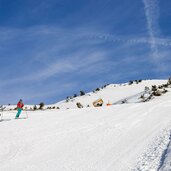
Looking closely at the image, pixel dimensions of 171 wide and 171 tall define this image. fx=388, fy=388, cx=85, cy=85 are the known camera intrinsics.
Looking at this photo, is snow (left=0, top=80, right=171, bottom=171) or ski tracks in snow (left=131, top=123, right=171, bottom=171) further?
snow (left=0, top=80, right=171, bottom=171)

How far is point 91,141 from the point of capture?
61.4 ft

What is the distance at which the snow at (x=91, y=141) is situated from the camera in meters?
14.4

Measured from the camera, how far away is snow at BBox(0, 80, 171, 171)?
47.3 feet

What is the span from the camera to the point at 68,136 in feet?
66.4

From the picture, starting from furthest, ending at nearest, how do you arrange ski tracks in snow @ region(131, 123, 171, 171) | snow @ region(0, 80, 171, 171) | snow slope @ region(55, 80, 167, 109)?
snow slope @ region(55, 80, 167, 109) → snow @ region(0, 80, 171, 171) → ski tracks in snow @ region(131, 123, 171, 171)

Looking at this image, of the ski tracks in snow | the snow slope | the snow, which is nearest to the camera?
the ski tracks in snow

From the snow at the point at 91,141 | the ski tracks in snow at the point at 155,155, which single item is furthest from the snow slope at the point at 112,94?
the ski tracks in snow at the point at 155,155

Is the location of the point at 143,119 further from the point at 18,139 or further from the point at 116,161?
the point at 116,161

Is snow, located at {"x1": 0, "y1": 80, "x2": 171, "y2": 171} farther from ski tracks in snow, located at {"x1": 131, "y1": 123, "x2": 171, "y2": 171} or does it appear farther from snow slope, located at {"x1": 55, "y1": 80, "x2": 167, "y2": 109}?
snow slope, located at {"x1": 55, "y1": 80, "x2": 167, "y2": 109}

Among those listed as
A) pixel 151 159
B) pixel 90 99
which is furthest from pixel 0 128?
pixel 90 99

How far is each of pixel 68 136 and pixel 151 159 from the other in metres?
7.30

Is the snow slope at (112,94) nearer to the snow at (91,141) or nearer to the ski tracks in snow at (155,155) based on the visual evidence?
the snow at (91,141)

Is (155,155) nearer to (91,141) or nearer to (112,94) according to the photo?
(91,141)

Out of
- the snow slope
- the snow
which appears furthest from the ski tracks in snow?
the snow slope
